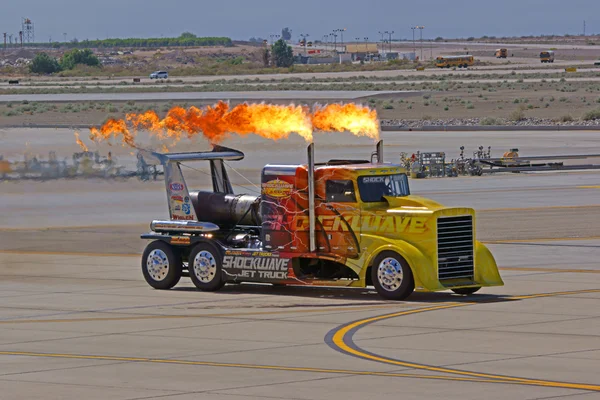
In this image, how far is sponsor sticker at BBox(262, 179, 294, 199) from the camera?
24516 mm

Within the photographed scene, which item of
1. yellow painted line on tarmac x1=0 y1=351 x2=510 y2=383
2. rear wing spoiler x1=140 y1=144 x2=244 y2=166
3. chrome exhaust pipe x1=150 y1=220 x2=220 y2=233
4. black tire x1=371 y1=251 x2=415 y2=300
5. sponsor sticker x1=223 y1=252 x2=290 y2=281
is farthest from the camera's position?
rear wing spoiler x1=140 y1=144 x2=244 y2=166

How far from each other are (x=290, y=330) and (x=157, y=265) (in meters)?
6.90

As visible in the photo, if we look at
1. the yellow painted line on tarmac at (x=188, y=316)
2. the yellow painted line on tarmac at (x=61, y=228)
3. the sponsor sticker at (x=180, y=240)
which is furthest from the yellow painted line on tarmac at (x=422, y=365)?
the yellow painted line on tarmac at (x=61, y=228)

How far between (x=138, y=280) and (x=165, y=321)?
6576 mm

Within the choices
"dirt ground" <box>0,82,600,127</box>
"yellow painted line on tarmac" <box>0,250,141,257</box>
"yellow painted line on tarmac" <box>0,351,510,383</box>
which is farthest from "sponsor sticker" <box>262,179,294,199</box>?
"dirt ground" <box>0,82,600,127</box>

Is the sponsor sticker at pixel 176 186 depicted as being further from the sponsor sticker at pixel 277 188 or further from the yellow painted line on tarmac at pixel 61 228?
the yellow painted line on tarmac at pixel 61 228

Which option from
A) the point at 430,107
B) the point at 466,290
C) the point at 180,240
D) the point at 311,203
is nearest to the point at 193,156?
the point at 180,240

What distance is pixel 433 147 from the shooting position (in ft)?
245

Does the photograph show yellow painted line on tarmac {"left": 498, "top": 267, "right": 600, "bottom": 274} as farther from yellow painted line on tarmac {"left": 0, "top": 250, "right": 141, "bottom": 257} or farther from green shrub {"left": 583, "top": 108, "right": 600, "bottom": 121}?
green shrub {"left": 583, "top": 108, "right": 600, "bottom": 121}

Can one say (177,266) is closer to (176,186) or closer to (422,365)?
(176,186)

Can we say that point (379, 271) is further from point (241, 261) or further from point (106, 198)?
point (106, 198)

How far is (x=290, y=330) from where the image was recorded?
20250mm

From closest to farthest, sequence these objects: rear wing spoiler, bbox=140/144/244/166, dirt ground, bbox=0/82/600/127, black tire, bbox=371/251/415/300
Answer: black tire, bbox=371/251/415/300 < rear wing spoiler, bbox=140/144/244/166 < dirt ground, bbox=0/82/600/127

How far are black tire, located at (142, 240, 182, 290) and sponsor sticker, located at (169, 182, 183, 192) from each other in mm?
1235
